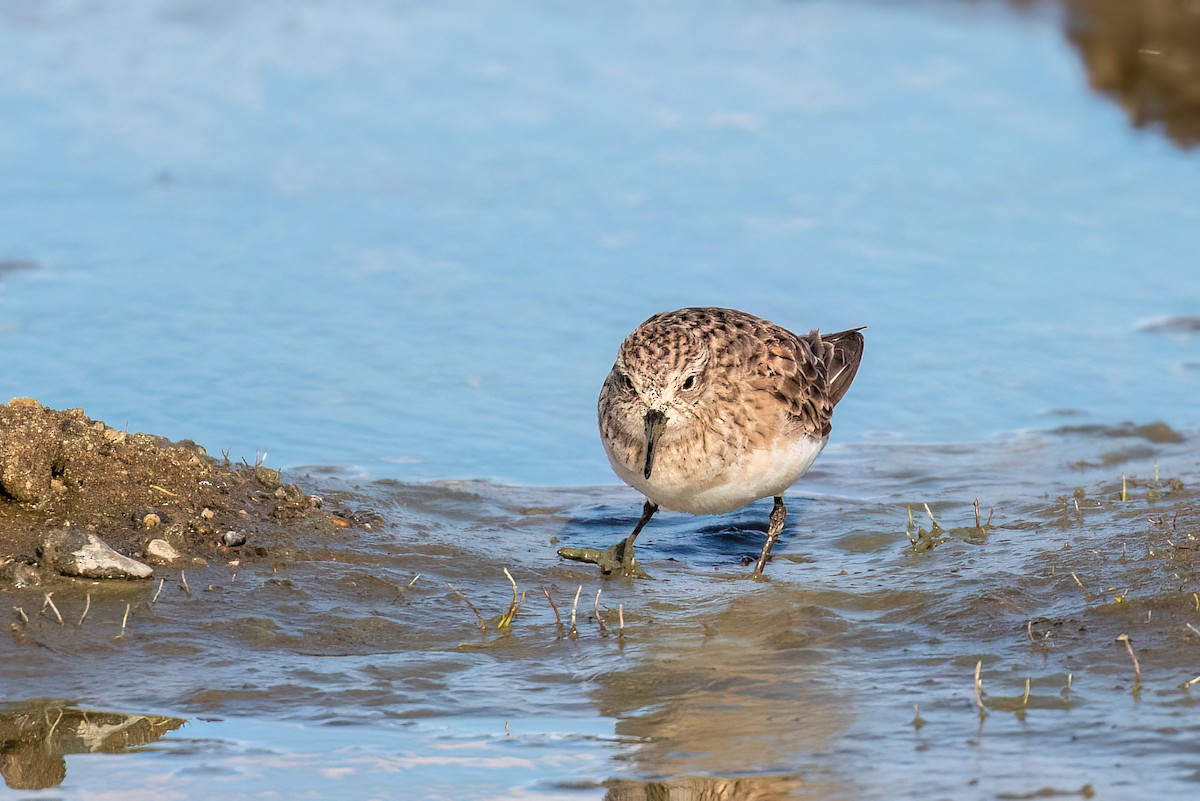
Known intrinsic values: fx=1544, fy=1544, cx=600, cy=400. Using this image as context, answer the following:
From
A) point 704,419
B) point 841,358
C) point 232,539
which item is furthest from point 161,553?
point 841,358

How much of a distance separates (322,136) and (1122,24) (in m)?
9.22

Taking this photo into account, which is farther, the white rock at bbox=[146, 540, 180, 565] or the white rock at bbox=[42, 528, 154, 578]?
the white rock at bbox=[146, 540, 180, 565]

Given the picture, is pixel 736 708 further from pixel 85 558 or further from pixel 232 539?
pixel 85 558

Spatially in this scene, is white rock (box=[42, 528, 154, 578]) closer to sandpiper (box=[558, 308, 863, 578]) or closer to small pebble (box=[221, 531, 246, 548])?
small pebble (box=[221, 531, 246, 548])

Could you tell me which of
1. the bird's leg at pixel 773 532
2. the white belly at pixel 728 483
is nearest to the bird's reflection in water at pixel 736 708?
the white belly at pixel 728 483

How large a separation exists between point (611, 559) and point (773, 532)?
96 centimetres

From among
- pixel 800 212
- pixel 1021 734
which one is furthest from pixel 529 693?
pixel 800 212

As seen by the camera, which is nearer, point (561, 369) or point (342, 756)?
point (342, 756)

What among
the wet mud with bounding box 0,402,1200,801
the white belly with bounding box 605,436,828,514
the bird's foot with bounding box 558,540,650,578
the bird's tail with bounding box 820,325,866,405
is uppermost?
the bird's tail with bounding box 820,325,866,405

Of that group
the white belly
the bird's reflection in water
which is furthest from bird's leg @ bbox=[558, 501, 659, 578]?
the bird's reflection in water

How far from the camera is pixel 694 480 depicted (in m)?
7.29

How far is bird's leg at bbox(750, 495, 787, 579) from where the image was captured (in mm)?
7691

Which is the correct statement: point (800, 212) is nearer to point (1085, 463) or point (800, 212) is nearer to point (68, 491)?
point (1085, 463)

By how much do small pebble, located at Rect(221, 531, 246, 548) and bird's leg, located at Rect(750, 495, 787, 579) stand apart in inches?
96.9
